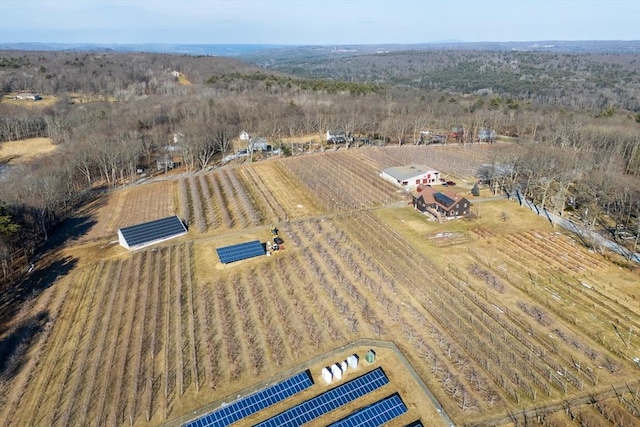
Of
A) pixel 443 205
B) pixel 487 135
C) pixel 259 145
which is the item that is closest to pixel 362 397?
pixel 443 205

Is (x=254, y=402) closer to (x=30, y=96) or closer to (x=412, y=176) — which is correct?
(x=412, y=176)

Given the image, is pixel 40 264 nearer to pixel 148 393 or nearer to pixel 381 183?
pixel 148 393

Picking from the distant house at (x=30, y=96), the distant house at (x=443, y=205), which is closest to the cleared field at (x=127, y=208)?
the distant house at (x=443, y=205)

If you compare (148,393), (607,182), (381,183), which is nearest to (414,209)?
(381,183)

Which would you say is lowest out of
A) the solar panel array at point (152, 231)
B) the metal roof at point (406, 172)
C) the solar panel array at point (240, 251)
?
the solar panel array at point (240, 251)

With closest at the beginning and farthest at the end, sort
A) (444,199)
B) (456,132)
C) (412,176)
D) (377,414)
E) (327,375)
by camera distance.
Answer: (377,414) → (327,375) → (444,199) → (412,176) → (456,132)

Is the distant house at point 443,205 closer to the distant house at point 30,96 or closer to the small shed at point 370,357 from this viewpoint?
the small shed at point 370,357

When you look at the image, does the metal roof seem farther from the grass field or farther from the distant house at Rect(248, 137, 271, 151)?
the grass field
